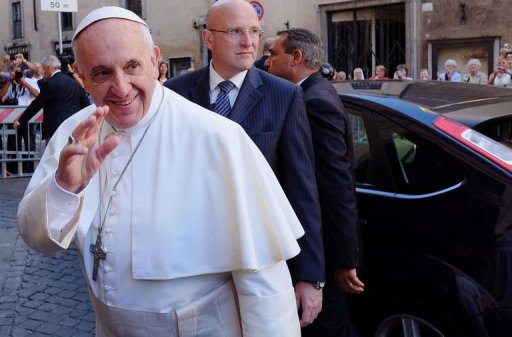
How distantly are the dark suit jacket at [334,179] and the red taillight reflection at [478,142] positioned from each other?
1.63 feet

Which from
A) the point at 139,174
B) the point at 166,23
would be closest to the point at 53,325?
the point at 139,174

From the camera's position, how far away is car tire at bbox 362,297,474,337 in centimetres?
313

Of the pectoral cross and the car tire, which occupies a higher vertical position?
the pectoral cross

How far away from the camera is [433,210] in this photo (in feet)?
10.4

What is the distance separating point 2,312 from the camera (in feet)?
16.1

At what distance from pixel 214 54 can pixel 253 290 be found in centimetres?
149

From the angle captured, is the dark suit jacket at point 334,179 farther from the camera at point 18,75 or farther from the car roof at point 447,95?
the camera at point 18,75

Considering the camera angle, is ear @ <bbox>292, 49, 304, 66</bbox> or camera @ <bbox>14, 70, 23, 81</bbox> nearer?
ear @ <bbox>292, 49, 304, 66</bbox>

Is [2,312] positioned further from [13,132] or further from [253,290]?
[13,132]

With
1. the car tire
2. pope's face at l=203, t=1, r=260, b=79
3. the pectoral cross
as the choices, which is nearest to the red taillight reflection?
the car tire

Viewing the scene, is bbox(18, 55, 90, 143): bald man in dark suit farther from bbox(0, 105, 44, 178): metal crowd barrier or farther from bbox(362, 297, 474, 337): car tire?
bbox(362, 297, 474, 337): car tire

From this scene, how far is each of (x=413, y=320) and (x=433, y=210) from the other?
1.83ft

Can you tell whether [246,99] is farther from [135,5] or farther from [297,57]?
[135,5]

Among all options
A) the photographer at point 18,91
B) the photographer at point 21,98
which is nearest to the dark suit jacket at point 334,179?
the photographer at point 21,98
